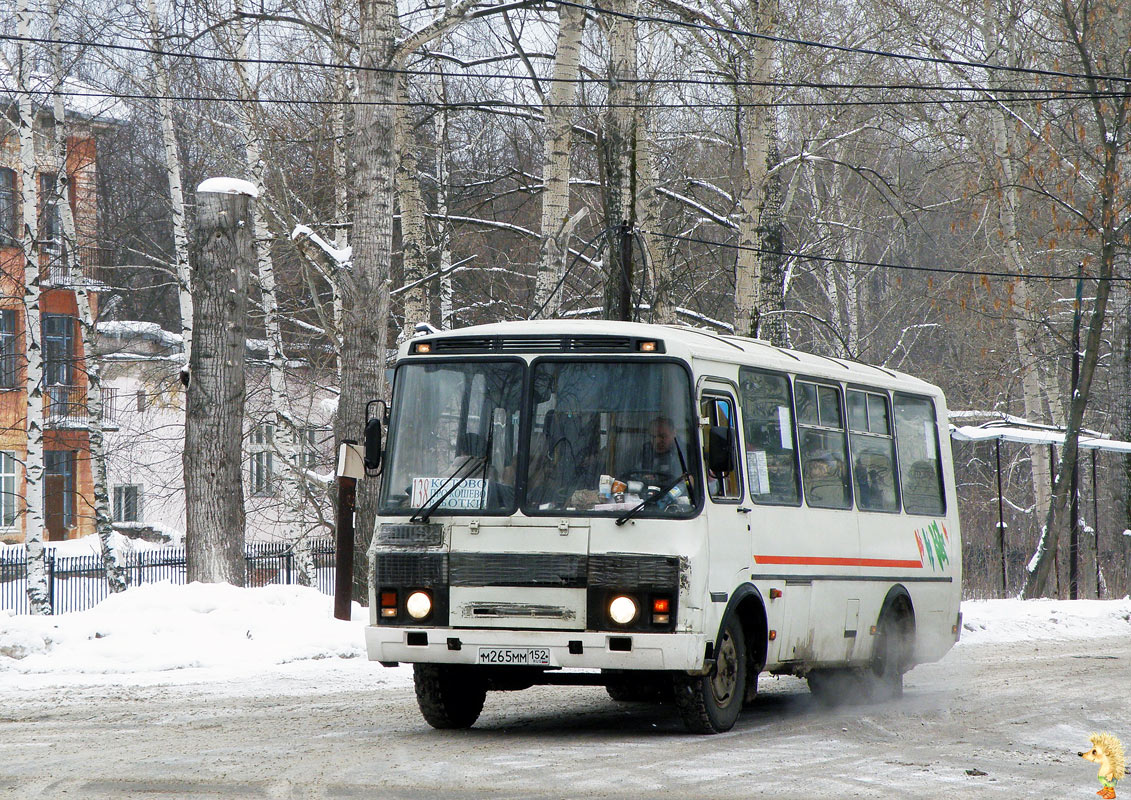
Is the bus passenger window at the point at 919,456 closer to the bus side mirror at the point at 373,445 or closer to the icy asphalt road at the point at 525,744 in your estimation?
the icy asphalt road at the point at 525,744

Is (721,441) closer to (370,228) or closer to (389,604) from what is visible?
(389,604)

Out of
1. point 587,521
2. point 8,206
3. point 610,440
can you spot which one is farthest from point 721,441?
point 8,206

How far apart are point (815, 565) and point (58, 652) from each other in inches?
268

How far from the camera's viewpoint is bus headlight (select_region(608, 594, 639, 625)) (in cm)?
912

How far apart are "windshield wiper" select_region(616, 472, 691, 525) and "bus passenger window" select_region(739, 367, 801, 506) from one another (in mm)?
951

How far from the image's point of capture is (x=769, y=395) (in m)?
10.9

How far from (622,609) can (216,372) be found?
7.45m

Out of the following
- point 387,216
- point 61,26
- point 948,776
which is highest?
point 61,26

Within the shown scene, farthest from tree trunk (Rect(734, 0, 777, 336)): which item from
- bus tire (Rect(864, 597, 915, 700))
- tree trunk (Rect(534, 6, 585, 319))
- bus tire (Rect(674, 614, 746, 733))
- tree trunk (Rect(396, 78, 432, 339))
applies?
bus tire (Rect(674, 614, 746, 733))

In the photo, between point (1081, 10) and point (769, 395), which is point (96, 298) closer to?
point (1081, 10)

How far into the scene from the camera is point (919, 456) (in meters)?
13.5

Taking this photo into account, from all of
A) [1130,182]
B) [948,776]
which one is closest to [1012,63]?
[1130,182]

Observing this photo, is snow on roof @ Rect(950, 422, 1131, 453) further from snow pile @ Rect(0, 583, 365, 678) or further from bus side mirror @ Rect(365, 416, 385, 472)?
bus side mirror @ Rect(365, 416, 385, 472)

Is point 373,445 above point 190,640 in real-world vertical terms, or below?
above
